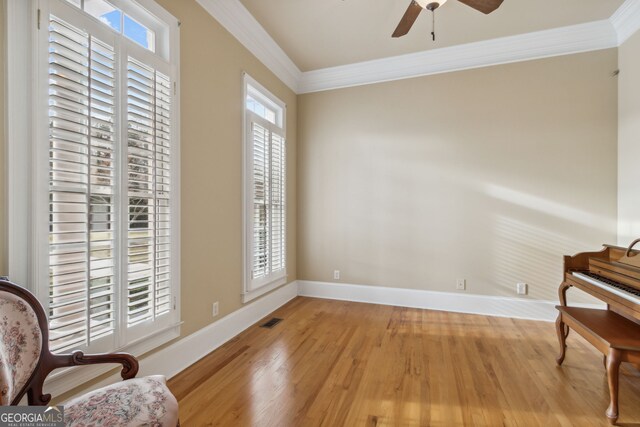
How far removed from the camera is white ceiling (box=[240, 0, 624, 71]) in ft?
8.96

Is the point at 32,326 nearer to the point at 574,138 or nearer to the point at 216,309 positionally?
the point at 216,309

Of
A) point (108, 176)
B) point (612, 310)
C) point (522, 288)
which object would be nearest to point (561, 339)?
point (612, 310)

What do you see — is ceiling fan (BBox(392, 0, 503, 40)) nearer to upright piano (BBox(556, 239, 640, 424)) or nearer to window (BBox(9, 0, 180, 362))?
window (BBox(9, 0, 180, 362))

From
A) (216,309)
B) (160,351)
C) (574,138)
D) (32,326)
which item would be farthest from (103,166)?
(574,138)

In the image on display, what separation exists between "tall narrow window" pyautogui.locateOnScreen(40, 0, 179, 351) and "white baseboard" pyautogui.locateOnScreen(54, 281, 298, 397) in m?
Result: 0.21

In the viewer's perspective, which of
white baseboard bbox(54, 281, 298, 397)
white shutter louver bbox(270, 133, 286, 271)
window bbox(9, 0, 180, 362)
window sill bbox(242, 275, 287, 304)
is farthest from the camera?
white shutter louver bbox(270, 133, 286, 271)

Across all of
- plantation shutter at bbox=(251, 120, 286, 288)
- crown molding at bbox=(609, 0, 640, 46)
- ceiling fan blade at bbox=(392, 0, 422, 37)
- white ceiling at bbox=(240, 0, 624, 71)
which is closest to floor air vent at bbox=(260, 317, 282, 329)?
plantation shutter at bbox=(251, 120, 286, 288)

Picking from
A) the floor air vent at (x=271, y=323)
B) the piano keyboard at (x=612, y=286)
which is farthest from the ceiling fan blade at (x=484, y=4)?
the floor air vent at (x=271, y=323)

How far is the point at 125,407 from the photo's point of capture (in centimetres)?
110

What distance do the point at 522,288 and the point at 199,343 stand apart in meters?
3.47

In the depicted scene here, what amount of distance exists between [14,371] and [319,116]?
3853mm

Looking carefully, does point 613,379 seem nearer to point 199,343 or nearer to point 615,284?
point 615,284

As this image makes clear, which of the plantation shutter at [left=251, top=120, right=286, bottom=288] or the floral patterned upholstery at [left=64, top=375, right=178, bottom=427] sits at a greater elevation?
the plantation shutter at [left=251, top=120, right=286, bottom=288]

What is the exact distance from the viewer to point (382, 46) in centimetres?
344
